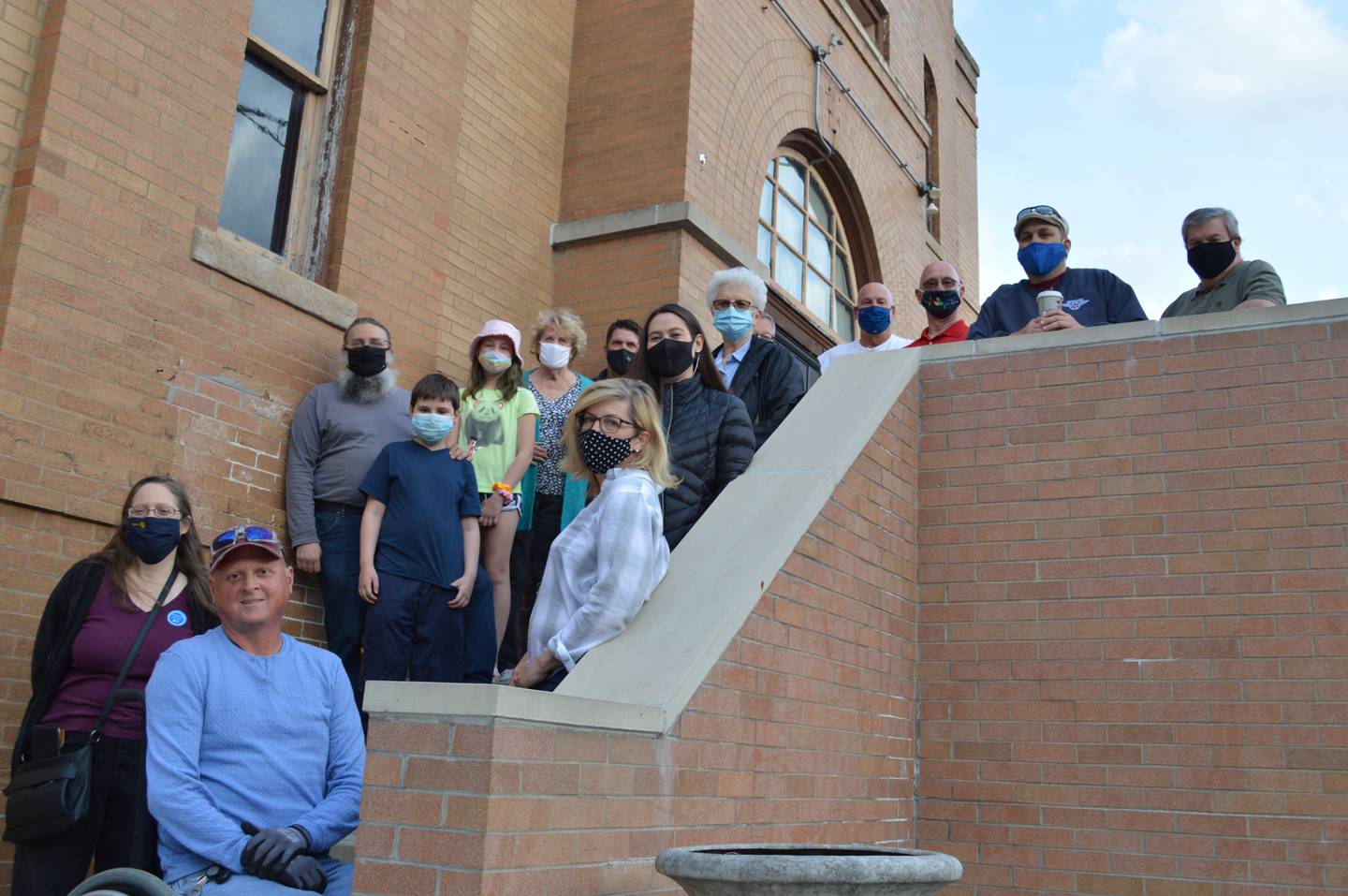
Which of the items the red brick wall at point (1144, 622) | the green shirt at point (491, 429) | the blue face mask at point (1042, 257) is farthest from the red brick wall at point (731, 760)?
the green shirt at point (491, 429)

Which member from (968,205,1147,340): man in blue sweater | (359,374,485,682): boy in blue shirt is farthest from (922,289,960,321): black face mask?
(359,374,485,682): boy in blue shirt

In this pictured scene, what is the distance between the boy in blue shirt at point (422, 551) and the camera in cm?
562

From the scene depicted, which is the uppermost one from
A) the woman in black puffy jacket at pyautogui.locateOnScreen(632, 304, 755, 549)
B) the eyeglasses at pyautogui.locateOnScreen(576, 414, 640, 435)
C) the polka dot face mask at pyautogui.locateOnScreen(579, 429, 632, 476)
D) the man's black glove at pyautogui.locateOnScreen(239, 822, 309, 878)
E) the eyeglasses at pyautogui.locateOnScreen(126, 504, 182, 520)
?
the woman in black puffy jacket at pyautogui.locateOnScreen(632, 304, 755, 549)

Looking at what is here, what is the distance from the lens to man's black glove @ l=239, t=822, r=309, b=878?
3.45m

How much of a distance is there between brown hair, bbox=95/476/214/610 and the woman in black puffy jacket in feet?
5.74

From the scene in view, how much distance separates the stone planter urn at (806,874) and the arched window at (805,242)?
7580mm

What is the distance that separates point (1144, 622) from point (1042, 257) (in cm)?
191

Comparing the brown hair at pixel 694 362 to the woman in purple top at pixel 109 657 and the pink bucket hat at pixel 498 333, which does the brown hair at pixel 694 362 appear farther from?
the woman in purple top at pixel 109 657

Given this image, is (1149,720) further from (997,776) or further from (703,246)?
(703,246)

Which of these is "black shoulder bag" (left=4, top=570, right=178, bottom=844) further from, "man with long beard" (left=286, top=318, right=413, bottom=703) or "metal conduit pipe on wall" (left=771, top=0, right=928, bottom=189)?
"metal conduit pipe on wall" (left=771, top=0, right=928, bottom=189)

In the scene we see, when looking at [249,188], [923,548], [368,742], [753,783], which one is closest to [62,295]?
[249,188]

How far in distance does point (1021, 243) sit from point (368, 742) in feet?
14.2

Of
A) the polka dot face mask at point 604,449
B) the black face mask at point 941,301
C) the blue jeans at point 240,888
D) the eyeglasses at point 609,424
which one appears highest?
the black face mask at point 941,301

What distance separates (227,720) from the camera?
3.70 m
